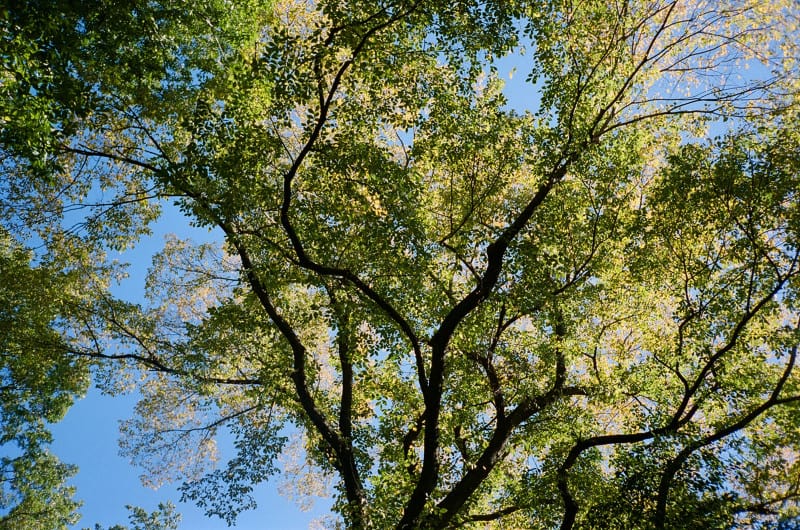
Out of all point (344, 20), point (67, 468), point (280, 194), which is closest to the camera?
point (344, 20)

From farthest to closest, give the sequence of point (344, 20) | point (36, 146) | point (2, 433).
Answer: point (2, 433) → point (344, 20) → point (36, 146)

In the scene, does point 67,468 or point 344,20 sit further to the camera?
point 67,468

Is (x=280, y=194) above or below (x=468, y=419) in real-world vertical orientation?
above

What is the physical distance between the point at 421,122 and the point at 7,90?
22.0 ft

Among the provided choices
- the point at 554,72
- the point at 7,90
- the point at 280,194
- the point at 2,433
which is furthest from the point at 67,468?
the point at 554,72

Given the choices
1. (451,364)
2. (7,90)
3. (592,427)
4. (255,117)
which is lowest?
(592,427)

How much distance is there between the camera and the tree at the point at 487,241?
30.6ft

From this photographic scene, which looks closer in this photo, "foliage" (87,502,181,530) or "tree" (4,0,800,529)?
"tree" (4,0,800,529)

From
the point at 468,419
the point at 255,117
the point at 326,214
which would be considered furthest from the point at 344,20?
the point at 468,419

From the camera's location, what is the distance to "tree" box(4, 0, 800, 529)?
932 cm

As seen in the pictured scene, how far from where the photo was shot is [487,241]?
10570mm

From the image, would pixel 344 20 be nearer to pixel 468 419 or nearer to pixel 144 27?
pixel 144 27

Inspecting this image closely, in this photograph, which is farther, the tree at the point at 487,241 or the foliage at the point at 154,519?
the foliage at the point at 154,519

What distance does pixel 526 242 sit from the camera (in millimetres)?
9906
